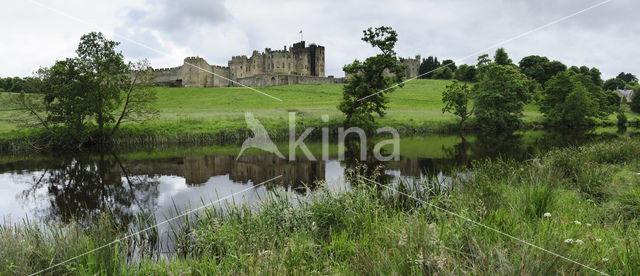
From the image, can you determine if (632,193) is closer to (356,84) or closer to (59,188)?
(59,188)

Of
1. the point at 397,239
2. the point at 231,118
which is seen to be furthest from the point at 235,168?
the point at 231,118

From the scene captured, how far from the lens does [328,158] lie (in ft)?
57.2

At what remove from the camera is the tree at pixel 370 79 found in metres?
25.3

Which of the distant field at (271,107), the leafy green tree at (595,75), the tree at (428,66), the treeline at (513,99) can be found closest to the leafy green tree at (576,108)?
the treeline at (513,99)

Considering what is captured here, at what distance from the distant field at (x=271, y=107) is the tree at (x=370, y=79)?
13.6 feet

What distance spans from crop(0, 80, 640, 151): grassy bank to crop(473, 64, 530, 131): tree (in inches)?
122

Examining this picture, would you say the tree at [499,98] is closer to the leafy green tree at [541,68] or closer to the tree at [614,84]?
the leafy green tree at [541,68]

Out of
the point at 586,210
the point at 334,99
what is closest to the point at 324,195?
the point at 586,210

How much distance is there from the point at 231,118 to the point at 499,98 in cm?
2473

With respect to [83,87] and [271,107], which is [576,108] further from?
[83,87]

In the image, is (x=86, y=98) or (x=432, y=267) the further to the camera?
(x=86, y=98)

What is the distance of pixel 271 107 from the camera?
1645 inches

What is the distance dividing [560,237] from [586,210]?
338cm

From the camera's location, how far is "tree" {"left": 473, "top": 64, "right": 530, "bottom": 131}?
104 ft
